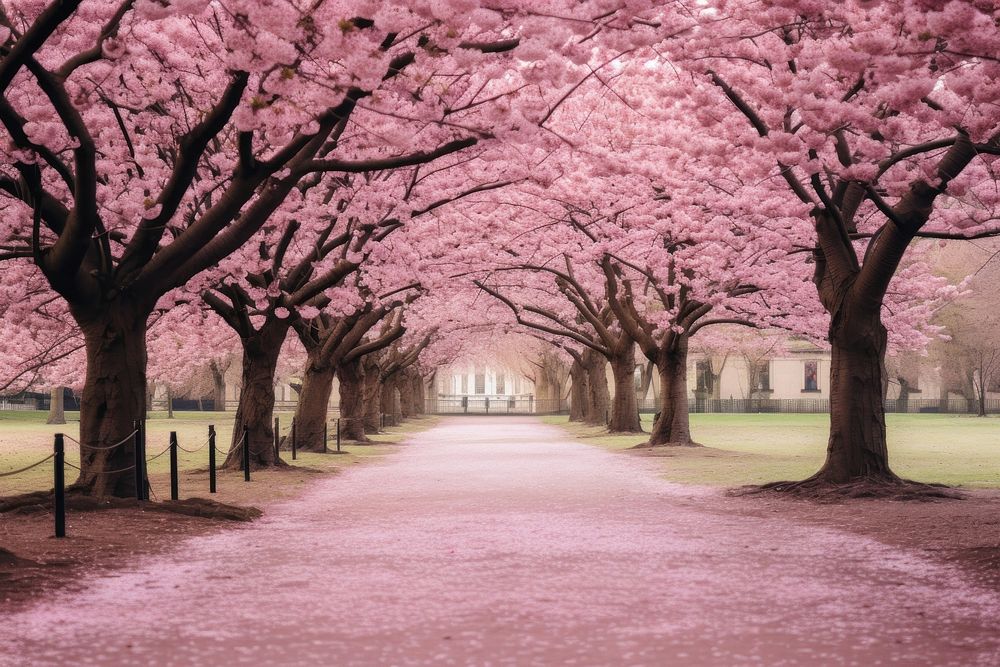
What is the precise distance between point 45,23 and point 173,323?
20839mm

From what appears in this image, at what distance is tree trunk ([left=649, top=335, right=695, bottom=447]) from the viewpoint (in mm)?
30719

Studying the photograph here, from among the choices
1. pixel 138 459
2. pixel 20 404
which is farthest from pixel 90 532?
pixel 20 404

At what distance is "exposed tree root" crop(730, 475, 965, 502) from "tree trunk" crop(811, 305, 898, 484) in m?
0.18

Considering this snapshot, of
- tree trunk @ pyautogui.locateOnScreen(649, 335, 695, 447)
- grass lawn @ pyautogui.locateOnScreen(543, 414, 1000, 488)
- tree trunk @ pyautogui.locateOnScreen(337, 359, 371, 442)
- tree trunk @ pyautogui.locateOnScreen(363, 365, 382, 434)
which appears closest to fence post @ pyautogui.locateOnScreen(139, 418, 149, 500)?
grass lawn @ pyautogui.locateOnScreen(543, 414, 1000, 488)

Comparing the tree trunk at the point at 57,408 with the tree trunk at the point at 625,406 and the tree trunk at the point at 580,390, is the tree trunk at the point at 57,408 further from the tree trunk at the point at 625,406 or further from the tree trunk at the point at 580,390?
the tree trunk at the point at 625,406

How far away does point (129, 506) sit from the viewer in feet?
44.7

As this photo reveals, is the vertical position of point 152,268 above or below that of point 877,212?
below

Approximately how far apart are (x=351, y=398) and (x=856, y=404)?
23.7m

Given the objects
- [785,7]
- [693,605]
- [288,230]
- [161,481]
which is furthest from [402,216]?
[693,605]

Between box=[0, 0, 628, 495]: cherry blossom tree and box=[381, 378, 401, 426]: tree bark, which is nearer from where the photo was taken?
box=[0, 0, 628, 495]: cherry blossom tree

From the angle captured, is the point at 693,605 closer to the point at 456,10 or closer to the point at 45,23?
the point at 456,10

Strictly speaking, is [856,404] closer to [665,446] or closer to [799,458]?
[799,458]

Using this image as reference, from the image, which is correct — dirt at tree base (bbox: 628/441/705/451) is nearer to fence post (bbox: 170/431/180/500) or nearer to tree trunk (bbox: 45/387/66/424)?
fence post (bbox: 170/431/180/500)

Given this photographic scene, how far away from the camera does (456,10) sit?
948 cm
